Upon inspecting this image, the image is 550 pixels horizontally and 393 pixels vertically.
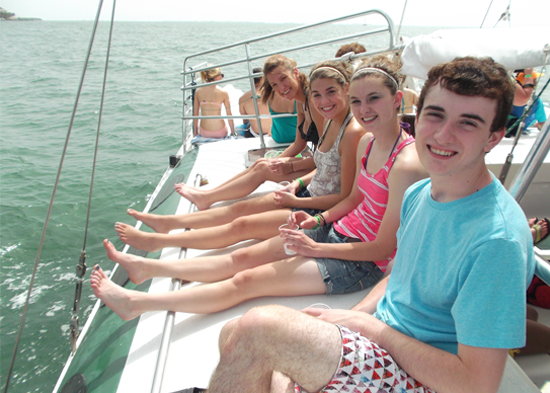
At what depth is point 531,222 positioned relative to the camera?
1.96 m

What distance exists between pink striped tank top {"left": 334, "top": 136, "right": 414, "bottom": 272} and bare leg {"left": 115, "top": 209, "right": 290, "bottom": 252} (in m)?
0.45

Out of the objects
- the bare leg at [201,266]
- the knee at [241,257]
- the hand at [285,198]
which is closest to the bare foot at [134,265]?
the bare leg at [201,266]

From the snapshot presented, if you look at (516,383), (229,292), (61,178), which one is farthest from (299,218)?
(61,178)

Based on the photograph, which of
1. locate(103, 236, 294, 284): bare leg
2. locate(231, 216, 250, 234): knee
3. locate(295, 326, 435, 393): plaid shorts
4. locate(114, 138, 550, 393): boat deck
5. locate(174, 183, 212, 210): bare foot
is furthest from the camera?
locate(174, 183, 212, 210): bare foot

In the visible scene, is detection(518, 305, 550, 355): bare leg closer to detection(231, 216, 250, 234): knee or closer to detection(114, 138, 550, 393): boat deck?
detection(114, 138, 550, 393): boat deck

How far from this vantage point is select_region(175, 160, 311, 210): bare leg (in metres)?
2.85

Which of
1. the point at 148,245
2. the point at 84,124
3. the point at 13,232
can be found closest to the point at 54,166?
the point at 84,124

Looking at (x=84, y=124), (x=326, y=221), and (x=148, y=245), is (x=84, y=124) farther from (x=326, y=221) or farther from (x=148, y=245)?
(x=326, y=221)

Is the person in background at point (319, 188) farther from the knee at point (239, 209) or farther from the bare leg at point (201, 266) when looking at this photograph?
the bare leg at point (201, 266)

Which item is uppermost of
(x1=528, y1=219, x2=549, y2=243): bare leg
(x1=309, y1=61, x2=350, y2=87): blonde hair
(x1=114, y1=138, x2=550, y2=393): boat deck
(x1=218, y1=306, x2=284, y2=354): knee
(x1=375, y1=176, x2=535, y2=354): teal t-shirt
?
(x1=309, y1=61, x2=350, y2=87): blonde hair

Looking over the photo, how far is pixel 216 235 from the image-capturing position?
90.4 inches

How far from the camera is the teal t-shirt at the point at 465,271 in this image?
0.88 meters

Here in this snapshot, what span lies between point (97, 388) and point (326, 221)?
1292mm

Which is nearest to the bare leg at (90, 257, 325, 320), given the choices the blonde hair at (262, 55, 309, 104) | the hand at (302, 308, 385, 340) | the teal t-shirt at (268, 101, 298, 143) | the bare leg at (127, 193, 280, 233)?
the hand at (302, 308, 385, 340)
